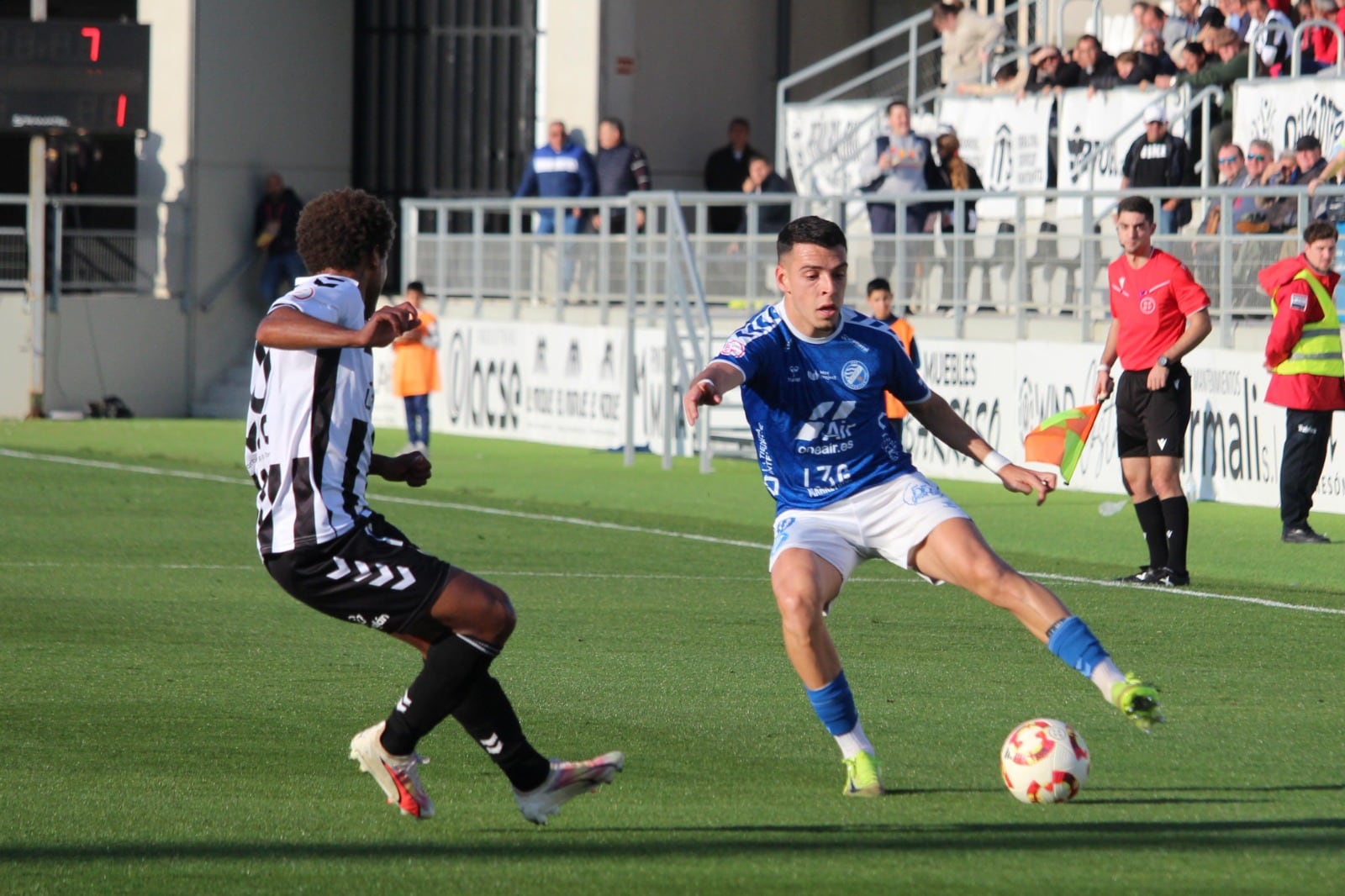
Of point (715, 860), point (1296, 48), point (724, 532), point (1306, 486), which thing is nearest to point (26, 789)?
point (715, 860)

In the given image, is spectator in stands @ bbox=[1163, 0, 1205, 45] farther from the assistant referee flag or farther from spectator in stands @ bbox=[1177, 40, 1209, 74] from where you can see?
the assistant referee flag

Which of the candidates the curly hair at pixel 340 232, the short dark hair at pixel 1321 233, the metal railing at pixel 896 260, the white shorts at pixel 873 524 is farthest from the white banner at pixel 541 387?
the curly hair at pixel 340 232

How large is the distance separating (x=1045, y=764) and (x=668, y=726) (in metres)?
1.81

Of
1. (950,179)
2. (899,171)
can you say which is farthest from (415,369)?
(950,179)

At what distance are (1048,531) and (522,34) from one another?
16149 millimetres

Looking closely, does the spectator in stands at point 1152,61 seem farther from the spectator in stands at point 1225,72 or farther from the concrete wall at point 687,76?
the concrete wall at point 687,76

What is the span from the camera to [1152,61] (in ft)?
68.9

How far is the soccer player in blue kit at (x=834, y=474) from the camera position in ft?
20.7

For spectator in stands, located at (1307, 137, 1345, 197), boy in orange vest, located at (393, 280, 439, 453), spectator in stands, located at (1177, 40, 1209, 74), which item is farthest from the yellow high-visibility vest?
boy in orange vest, located at (393, 280, 439, 453)

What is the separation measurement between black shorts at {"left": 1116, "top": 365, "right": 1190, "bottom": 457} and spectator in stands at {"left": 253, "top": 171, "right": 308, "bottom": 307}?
18.3 m

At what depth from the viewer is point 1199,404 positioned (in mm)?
16172

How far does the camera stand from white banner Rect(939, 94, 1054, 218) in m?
21.7

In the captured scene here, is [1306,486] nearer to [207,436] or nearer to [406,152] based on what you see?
[207,436]

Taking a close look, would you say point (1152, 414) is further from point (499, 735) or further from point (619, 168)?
point (619, 168)
